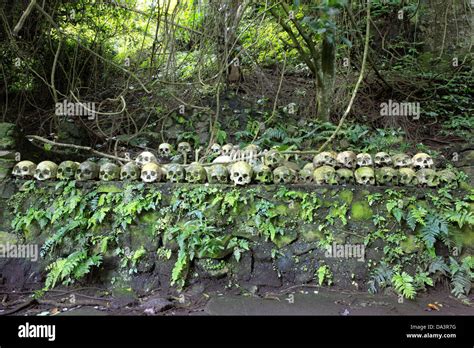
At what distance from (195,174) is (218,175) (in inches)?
11.0

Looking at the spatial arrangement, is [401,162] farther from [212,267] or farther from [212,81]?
[212,81]

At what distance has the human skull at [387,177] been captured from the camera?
430 cm

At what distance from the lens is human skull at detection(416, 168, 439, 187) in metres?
4.29

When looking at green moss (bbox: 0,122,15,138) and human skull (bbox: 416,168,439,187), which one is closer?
human skull (bbox: 416,168,439,187)

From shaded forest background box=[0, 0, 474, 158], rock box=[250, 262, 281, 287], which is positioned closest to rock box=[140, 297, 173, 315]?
rock box=[250, 262, 281, 287]

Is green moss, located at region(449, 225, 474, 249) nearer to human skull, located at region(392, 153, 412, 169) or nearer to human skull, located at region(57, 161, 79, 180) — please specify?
human skull, located at region(392, 153, 412, 169)

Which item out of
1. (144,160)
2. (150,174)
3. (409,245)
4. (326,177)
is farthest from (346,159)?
(144,160)

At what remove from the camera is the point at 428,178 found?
14.1 ft

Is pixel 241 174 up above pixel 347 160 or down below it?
below

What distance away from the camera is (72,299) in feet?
12.4

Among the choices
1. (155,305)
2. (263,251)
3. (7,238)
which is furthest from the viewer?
(7,238)

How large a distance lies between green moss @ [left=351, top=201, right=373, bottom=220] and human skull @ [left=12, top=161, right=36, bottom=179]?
3.87 metres

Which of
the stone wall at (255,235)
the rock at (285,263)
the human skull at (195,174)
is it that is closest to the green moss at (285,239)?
the stone wall at (255,235)
